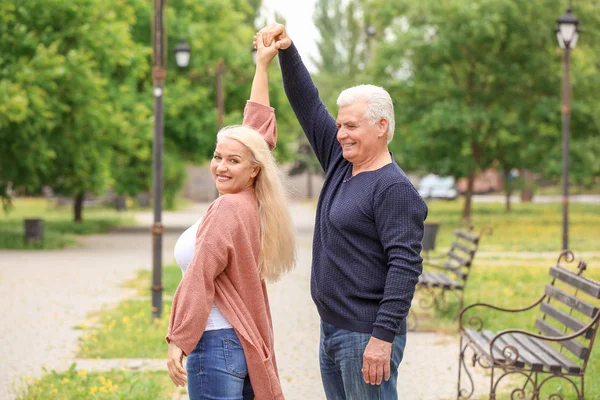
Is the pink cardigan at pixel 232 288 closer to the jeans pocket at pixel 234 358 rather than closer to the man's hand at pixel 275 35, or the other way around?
the jeans pocket at pixel 234 358

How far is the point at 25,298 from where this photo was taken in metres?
13.5

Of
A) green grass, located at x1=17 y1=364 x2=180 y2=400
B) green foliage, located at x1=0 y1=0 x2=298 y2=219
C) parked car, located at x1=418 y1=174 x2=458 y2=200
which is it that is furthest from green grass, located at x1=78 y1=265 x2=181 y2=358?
parked car, located at x1=418 y1=174 x2=458 y2=200

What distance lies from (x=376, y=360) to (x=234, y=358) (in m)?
0.54

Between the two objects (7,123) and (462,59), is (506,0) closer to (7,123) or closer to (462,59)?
(462,59)

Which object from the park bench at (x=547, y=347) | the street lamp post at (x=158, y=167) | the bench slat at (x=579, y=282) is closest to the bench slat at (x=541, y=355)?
the park bench at (x=547, y=347)

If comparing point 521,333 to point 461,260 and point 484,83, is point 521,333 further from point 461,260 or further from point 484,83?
point 484,83

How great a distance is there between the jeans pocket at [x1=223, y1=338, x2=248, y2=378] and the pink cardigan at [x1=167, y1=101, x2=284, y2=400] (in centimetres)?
2

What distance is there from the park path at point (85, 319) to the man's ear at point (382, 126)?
3.62 metres

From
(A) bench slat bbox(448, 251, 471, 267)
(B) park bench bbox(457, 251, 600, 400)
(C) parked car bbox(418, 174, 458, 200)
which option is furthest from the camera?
(C) parked car bbox(418, 174, 458, 200)

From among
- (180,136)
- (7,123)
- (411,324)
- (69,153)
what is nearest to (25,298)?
(411,324)

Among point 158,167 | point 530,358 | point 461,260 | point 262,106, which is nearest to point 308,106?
point 262,106

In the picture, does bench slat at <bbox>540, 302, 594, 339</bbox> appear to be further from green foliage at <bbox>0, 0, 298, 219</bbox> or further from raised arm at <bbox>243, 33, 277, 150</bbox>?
green foliage at <bbox>0, 0, 298, 219</bbox>

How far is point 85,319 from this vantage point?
1147cm

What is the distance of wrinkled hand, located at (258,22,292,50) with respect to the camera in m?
4.24
